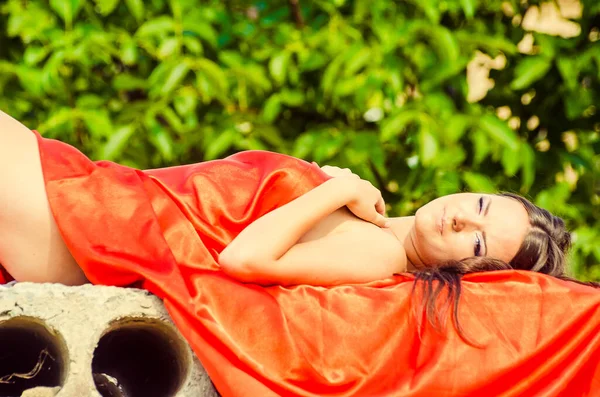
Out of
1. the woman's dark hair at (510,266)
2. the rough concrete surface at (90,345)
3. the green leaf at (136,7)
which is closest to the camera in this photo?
the rough concrete surface at (90,345)

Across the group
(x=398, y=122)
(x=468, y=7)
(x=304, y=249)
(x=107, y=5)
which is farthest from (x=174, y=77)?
(x=304, y=249)

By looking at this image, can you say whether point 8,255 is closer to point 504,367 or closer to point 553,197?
point 504,367

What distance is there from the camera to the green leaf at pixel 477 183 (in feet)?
11.4

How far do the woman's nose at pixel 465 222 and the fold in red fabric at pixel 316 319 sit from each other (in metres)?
0.15

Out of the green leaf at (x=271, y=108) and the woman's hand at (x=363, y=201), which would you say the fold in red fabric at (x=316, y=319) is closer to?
the woman's hand at (x=363, y=201)

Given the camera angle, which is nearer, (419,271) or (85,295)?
(85,295)

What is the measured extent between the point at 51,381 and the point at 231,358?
0.50m

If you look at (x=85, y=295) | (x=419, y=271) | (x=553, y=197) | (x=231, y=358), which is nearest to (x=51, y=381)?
(x=85, y=295)

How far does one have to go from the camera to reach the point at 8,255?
2.32 m

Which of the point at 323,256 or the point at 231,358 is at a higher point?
the point at 323,256

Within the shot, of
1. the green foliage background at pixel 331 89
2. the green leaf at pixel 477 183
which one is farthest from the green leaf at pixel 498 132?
the green leaf at pixel 477 183

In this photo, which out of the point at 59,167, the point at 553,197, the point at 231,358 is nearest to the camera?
the point at 231,358

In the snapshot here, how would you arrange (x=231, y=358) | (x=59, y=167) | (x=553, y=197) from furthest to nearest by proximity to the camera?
(x=553, y=197) < (x=59, y=167) < (x=231, y=358)

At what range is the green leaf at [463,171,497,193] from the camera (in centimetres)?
348
